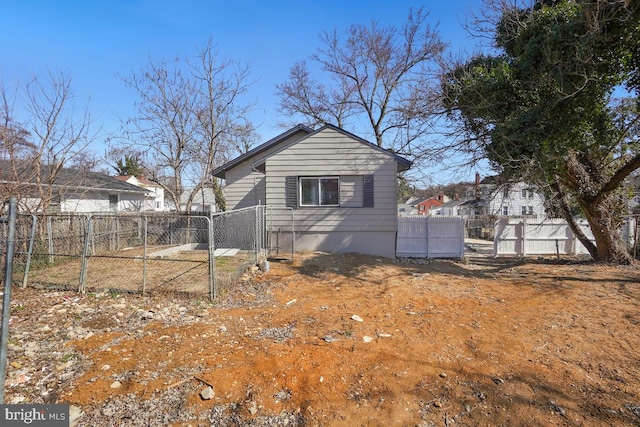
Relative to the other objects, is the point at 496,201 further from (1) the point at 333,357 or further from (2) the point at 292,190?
(1) the point at 333,357

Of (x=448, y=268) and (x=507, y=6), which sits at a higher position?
(x=507, y=6)

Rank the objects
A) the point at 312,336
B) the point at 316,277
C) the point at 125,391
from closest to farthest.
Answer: the point at 125,391 < the point at 312,336 < the point at 316,277

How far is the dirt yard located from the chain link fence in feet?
1.55

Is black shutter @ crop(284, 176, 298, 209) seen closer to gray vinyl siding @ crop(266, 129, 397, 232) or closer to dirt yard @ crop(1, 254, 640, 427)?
gray vinyl siding @ crop(266, 129, 397, 232)

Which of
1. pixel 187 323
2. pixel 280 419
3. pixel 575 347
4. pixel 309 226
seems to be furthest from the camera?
pixel 309 226

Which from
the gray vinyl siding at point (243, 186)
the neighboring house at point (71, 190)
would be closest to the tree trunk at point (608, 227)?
the gray vinyl siding at point (243, 186)

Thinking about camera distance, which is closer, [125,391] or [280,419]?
[280,419]

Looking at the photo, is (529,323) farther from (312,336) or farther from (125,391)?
(125,391)

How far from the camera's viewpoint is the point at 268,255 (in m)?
10.0

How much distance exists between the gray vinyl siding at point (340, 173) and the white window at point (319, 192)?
0.19m

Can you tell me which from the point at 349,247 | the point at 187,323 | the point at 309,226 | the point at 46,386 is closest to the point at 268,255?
the point at 309,226

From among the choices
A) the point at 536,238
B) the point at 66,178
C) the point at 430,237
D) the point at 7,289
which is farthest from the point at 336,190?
the point at 66,178

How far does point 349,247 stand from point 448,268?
3.14 metres

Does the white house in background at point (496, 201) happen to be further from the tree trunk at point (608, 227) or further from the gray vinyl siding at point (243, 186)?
the gray vinyl siding at point (243, 186)
